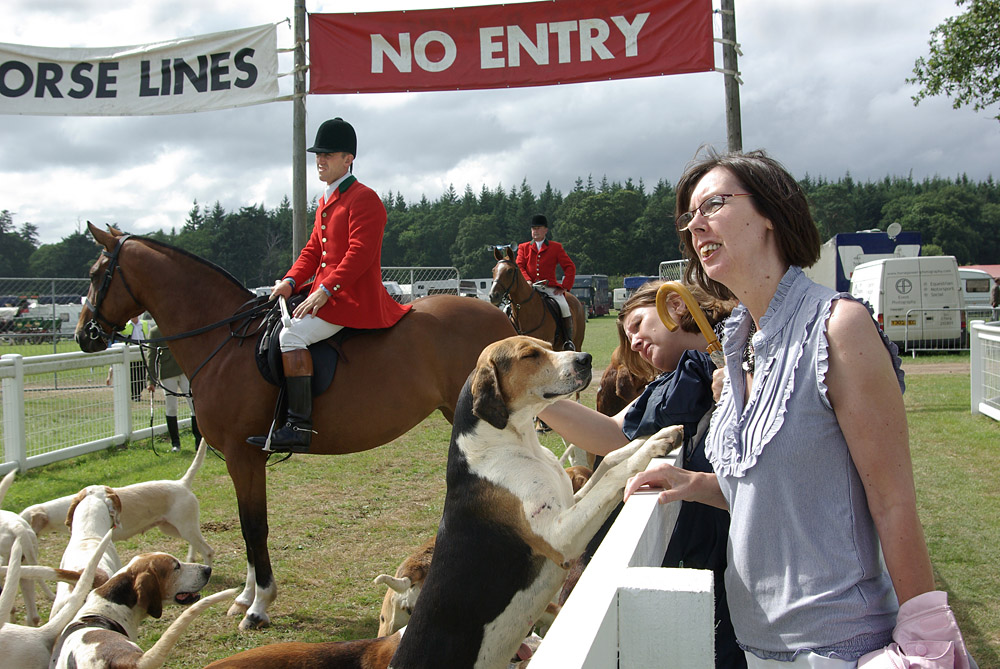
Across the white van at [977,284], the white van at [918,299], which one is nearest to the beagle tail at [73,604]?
the white van at [918,299]

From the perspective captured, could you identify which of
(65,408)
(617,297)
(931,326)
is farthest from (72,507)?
(617,297)

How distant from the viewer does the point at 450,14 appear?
27.8 feet

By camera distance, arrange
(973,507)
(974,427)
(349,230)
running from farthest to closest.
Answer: (974,427) < (973,507) < (349,230)

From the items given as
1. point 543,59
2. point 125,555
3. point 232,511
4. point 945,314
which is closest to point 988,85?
point 945,314

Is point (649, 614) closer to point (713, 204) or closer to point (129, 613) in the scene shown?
point (713, 204)

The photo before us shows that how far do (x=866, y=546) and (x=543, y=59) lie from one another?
25.8ft

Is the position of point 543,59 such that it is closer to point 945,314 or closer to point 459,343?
point 459,343

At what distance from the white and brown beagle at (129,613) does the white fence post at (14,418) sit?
6252 mm

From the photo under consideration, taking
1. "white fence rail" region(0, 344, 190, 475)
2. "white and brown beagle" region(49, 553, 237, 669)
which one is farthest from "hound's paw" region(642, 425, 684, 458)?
"white fence rail" region(0, 344, 190, 475)

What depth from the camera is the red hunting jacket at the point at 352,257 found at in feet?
17.9

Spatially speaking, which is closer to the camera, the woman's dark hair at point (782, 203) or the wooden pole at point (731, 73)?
the woman's dark hair at point (782, 203)

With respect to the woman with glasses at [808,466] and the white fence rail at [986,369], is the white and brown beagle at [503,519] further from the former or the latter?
the white fence rail at [986,369]

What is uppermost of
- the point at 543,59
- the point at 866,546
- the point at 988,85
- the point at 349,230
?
the point at 988,85

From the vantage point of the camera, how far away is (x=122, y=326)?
6184 mm
